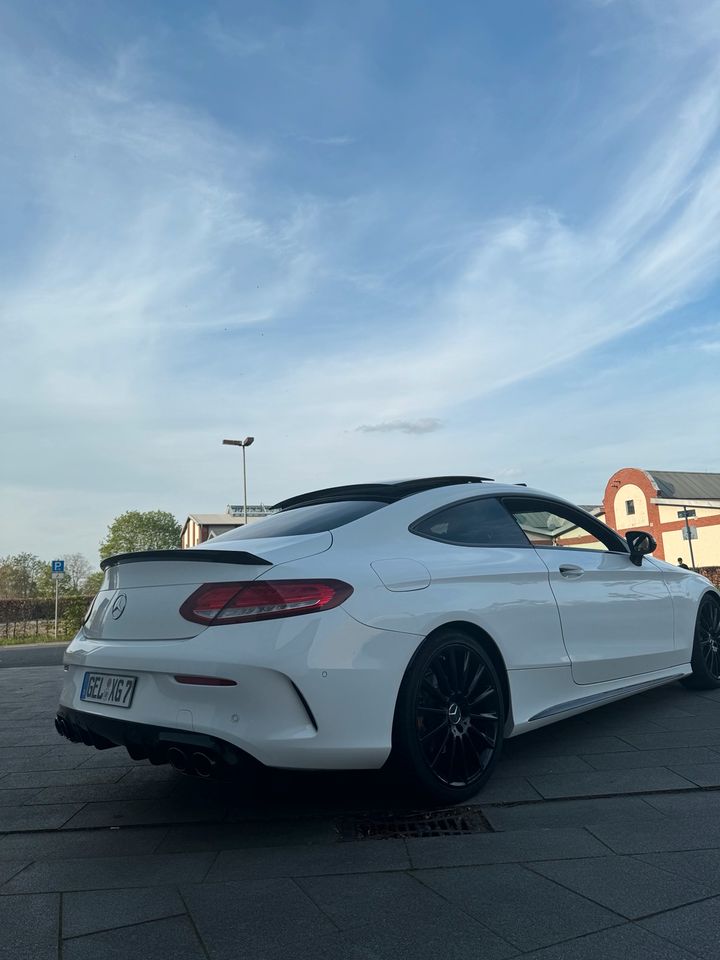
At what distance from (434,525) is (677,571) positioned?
2.64 meters

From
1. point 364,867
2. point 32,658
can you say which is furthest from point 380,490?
point 32,658

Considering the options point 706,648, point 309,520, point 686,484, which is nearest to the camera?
point 309,520

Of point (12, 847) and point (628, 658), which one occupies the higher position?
point (628, 658)

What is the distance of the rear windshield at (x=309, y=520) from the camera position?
Answer: 147 inches

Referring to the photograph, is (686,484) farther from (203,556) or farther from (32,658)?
(203,556)

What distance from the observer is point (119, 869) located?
2877 mm

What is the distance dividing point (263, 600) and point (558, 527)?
2.39 metres

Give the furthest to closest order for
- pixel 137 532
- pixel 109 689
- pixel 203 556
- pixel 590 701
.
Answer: pixel 137 532, pixel 590 701, pixel 109 689, pixel 203 556

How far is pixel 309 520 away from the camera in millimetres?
3887

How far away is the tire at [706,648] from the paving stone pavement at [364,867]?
148 centimetres

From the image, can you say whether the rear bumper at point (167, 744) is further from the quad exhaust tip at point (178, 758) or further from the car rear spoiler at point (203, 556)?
the car rear spoiler at point (203, 556)

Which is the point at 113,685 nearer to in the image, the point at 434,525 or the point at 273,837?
the point at 273,837

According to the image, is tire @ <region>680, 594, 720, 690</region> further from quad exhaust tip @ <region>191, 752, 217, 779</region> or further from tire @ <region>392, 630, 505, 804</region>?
quad exhaust tip @ <region>191, 752, 217, 779</region>

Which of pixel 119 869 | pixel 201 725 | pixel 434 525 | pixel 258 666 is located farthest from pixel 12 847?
pixel 434 525
